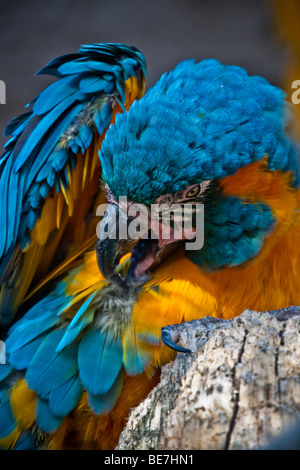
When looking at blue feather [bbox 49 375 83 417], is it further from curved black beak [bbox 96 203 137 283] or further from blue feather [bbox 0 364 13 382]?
curved black beak [bbox 96 203 137 283]

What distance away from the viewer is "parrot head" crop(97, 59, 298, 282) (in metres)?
0.96

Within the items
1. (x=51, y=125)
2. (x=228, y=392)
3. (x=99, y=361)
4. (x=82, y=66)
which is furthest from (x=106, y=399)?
(x=82, y=66)

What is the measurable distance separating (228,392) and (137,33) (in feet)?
6.67

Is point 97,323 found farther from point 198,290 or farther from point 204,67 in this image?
point 204,67

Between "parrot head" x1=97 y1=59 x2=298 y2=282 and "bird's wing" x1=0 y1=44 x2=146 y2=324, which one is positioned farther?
"bird's wing" x1=0 y1=44 x2=146 y2=324

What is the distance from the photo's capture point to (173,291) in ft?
3.84

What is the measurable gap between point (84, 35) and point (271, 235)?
5.53 ft

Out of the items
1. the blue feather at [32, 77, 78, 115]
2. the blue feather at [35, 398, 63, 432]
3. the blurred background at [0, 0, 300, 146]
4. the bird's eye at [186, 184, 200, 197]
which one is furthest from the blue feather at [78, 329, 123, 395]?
the blurred background at [0, 0, 300, 146]

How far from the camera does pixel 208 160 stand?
970 millimetres

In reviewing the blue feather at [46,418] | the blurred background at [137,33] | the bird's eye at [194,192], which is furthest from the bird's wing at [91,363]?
the blurred background at [137,33]

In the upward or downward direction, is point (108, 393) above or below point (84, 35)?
below

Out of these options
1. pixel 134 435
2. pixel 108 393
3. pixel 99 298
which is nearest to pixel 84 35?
pixel 99 298

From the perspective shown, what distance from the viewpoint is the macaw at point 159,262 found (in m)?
0.98
